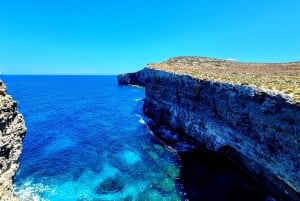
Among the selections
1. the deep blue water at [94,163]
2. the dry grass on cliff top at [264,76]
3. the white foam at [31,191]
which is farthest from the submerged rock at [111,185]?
the dry grass on cliff top at [264,76]

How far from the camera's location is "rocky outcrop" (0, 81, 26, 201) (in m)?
16.6

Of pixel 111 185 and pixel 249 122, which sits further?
pixel 111 185

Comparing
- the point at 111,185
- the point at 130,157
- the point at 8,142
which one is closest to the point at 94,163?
the point at 130,157

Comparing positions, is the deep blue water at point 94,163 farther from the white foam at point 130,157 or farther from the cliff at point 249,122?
the cliff at point 249,122

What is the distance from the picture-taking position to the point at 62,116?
66750mm

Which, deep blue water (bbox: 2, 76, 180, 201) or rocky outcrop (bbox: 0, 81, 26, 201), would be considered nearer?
rocky outcrop (bbox: 0, 81, 26, 201)

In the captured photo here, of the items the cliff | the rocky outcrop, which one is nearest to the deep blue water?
the cliff

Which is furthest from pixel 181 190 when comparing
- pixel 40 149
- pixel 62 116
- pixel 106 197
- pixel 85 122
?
pixel 62 116

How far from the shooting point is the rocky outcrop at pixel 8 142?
16641 mm

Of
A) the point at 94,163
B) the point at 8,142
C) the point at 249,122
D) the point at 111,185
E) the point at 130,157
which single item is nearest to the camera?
the point at 8,142

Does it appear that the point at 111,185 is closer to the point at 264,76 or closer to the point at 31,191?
the point at 31,191

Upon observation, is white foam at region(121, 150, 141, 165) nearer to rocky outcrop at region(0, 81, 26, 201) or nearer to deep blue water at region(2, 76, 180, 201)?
deep blue water at region(2, 76, 180, 201)

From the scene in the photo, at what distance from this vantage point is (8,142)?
18.1 m

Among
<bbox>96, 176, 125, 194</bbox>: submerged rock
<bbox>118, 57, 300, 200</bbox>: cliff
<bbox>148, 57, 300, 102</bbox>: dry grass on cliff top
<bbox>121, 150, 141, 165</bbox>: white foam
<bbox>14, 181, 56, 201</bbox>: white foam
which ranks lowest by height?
<bbox>96, 176, 125, 194</bbox>: submerged rock
